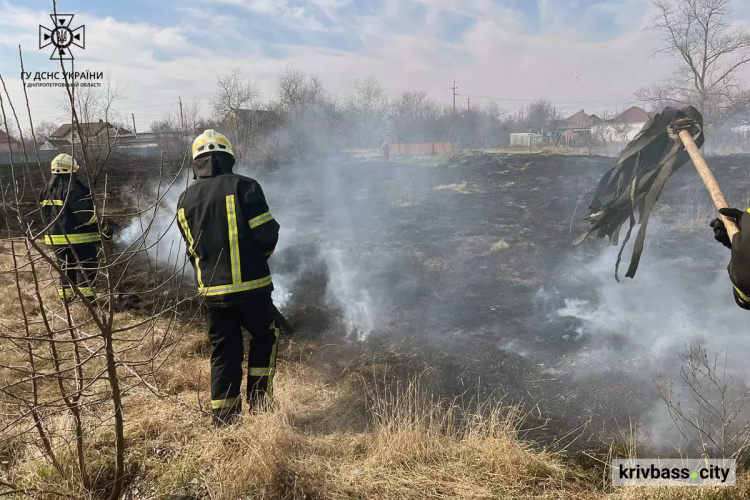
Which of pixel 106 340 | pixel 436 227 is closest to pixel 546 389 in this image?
pixel 106 340

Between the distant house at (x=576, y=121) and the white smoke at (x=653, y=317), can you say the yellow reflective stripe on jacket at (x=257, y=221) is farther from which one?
the distant house at (x=576, y=121)

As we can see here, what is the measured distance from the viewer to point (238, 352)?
319 cm

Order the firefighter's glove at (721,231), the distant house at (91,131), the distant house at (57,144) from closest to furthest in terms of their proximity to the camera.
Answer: the firefighter's glove at (721,231) < the distant house at (91,131) < the distant house at (57,144)

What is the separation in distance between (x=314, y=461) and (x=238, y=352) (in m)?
1.02

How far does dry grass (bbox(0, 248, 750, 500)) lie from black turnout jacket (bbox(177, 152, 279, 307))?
78 centimetres

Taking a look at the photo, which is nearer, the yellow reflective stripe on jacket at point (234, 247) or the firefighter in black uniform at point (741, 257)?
the firefighter in black uniform at point (741, 257)

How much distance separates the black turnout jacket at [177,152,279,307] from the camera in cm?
307

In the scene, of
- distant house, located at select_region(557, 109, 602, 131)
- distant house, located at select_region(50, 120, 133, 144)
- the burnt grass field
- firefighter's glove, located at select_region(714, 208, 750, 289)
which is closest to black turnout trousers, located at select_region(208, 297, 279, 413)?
the burnt grass field

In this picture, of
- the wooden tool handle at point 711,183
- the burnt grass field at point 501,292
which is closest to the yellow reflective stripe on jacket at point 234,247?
the burnt grass field at point 501,292

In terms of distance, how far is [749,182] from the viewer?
10.4 m

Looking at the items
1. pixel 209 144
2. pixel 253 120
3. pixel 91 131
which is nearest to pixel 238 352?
pixel 209 144

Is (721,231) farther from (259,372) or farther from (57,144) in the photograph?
(57,144)

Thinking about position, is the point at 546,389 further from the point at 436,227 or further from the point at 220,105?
the point at 220,105

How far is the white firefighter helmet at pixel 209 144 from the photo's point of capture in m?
3.31
